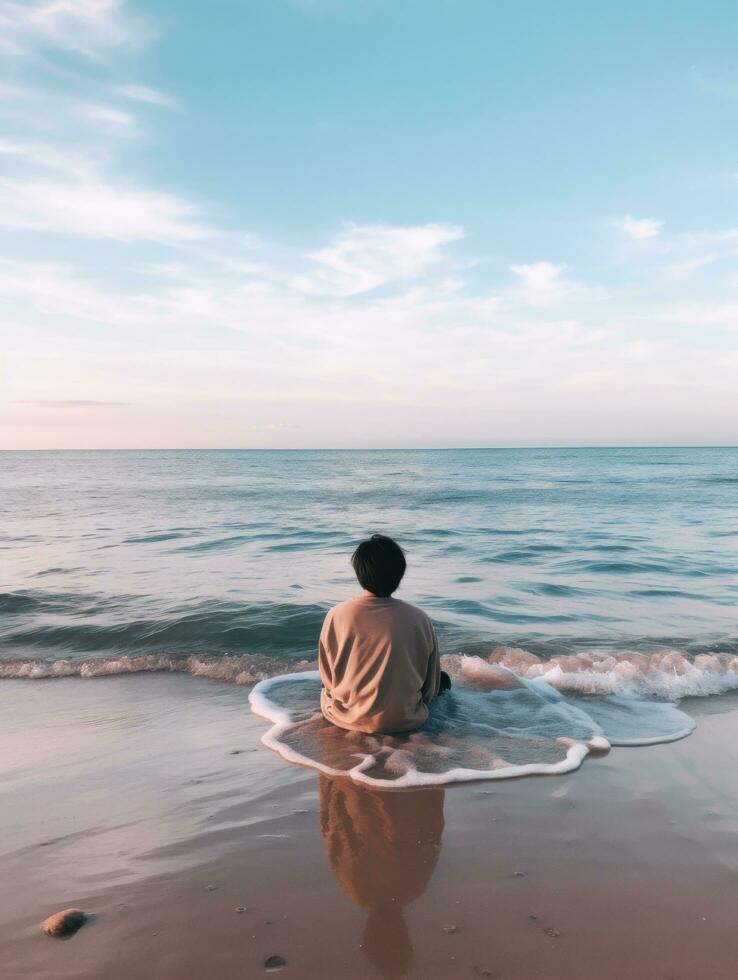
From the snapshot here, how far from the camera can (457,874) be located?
121 inches

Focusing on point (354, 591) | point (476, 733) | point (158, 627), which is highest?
A: point (476, 733)

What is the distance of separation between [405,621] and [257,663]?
9.82 ft

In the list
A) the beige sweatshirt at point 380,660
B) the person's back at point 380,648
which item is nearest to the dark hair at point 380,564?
the person's back at point 380,648

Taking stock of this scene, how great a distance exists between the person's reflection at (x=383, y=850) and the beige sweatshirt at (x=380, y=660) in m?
0.68

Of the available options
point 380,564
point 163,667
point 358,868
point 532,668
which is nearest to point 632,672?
point 532,668

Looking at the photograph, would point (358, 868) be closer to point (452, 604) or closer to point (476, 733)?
point (476, 733)

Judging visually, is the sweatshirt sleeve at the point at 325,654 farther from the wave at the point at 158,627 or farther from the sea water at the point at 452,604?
the wave at the point at 158,627

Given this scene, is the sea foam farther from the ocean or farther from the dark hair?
the dark hair

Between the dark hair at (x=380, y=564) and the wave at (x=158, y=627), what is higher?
the dark hair at (x=380, y=564)

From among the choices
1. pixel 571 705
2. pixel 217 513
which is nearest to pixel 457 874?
pixel 571 705

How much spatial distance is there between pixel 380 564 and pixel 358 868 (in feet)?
6.51

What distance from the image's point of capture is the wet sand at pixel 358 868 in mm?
2523

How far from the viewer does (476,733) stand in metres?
4.92

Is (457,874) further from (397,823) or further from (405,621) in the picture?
(405,621)
